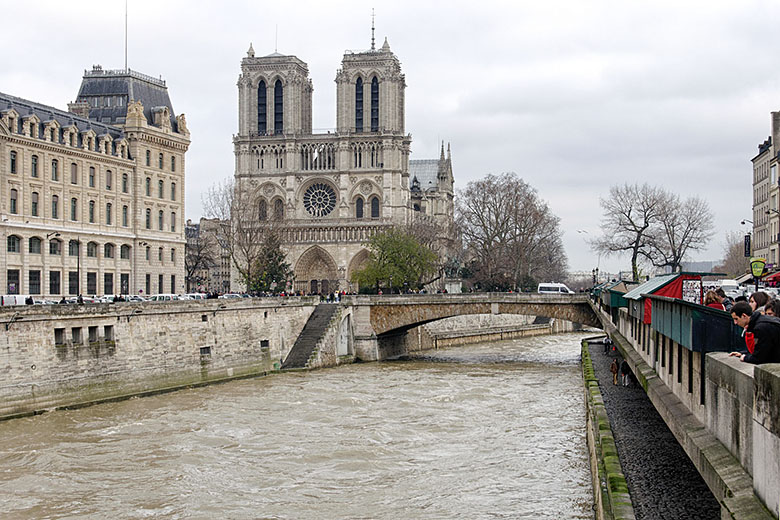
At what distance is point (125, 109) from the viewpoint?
222 feet

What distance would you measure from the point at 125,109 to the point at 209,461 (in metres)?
46.2

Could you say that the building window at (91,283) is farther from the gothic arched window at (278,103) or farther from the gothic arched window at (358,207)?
the gothic arched window at (278,103)

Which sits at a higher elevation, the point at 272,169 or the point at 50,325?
the point at 272,169

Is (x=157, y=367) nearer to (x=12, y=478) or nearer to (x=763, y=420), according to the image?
(x=12, y=478)

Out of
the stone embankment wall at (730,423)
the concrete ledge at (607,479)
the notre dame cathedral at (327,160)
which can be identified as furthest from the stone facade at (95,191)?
the stone embankment wall at (730,423)

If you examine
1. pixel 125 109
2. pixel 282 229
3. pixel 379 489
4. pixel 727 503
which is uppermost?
pixel 125 109

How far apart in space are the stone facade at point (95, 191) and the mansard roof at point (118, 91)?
0.23 feet

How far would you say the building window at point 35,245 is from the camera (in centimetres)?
5644

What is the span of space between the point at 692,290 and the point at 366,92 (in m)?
86.9

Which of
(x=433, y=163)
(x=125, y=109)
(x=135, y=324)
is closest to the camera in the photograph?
(x=135, y=324)

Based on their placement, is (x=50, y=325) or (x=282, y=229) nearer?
(x=50, y=325)

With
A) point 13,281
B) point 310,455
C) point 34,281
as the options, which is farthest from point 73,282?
point 310,455

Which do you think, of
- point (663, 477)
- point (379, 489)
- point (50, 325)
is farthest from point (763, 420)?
point (50, 325)

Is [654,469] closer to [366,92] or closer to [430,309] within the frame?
[430,309]
